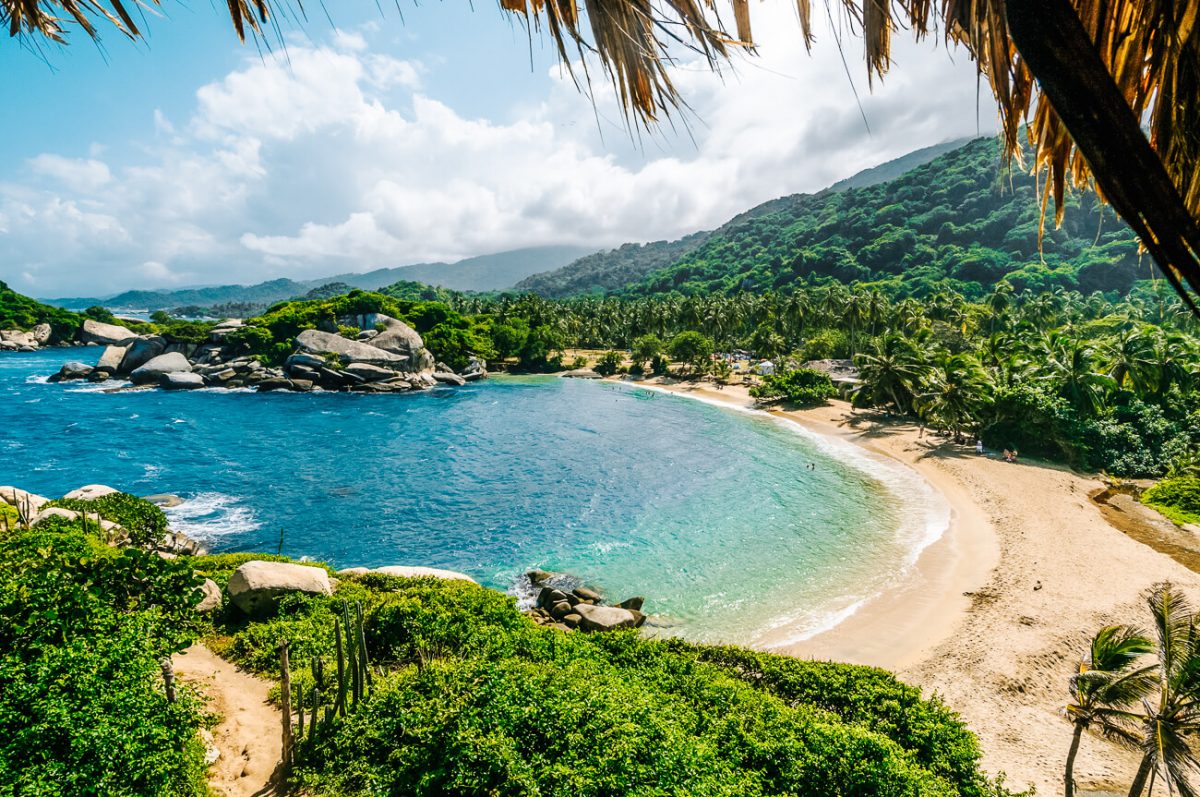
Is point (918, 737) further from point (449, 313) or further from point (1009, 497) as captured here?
point (449, 313)

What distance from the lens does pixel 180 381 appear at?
59.8 metres

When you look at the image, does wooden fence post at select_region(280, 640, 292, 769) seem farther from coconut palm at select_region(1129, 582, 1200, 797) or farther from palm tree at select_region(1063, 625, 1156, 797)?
coconut palm at select_region(1129, 582, 1200, 797)

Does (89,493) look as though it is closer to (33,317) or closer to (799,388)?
(799,388)

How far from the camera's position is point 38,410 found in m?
46.2

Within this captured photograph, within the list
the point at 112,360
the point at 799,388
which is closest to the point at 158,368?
the point at 112,360

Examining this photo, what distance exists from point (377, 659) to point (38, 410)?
5435 cm

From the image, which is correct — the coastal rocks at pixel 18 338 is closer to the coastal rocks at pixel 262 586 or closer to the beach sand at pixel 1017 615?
the coastal rocks at pixel 262 586

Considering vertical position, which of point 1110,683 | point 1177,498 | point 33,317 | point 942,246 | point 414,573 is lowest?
point 414,573

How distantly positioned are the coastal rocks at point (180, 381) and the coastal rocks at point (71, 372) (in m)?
10.3

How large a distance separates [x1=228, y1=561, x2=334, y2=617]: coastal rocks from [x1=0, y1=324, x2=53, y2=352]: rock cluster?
10915 centimetres

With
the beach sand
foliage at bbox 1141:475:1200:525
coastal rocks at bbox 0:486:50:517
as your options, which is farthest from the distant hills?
coastal rocks at bbox 0:486:50:517

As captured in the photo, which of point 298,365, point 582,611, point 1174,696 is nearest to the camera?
point 1174,696

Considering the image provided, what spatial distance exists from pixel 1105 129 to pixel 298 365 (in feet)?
238

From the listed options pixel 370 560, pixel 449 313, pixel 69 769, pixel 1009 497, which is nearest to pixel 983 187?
pixel 449 313
